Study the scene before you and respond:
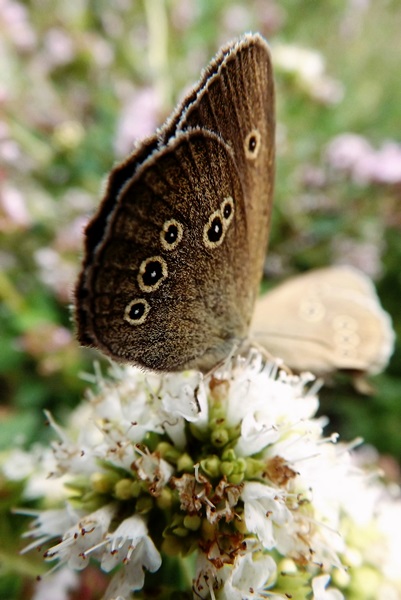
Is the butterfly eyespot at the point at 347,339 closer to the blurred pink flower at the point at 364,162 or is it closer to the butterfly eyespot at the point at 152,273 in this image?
the butterfly eyespot at the point at 152,273

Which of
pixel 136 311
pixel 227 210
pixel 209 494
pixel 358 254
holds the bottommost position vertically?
pixel 209 494

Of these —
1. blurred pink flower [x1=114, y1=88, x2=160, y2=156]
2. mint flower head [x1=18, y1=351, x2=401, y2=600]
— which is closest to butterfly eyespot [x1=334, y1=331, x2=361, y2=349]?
mint flower head [x1=18, y1=351, x2=401, y2=600]

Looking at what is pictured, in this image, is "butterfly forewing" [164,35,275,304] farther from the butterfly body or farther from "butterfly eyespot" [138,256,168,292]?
"butterfly eyespot" [138,256,168,292]

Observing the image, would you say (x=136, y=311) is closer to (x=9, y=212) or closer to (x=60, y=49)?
(x=9, y=212)

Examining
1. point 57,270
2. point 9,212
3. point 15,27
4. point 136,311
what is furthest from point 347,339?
point 15,27

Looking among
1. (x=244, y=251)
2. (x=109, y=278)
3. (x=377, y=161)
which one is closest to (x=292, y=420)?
(x=244, y=251)

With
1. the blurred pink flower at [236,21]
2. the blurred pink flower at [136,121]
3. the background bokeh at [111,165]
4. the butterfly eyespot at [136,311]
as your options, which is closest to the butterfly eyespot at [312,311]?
the background bokeh at [111,165]

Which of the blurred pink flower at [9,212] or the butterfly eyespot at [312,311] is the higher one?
the blurred pink flower at [9,212]
